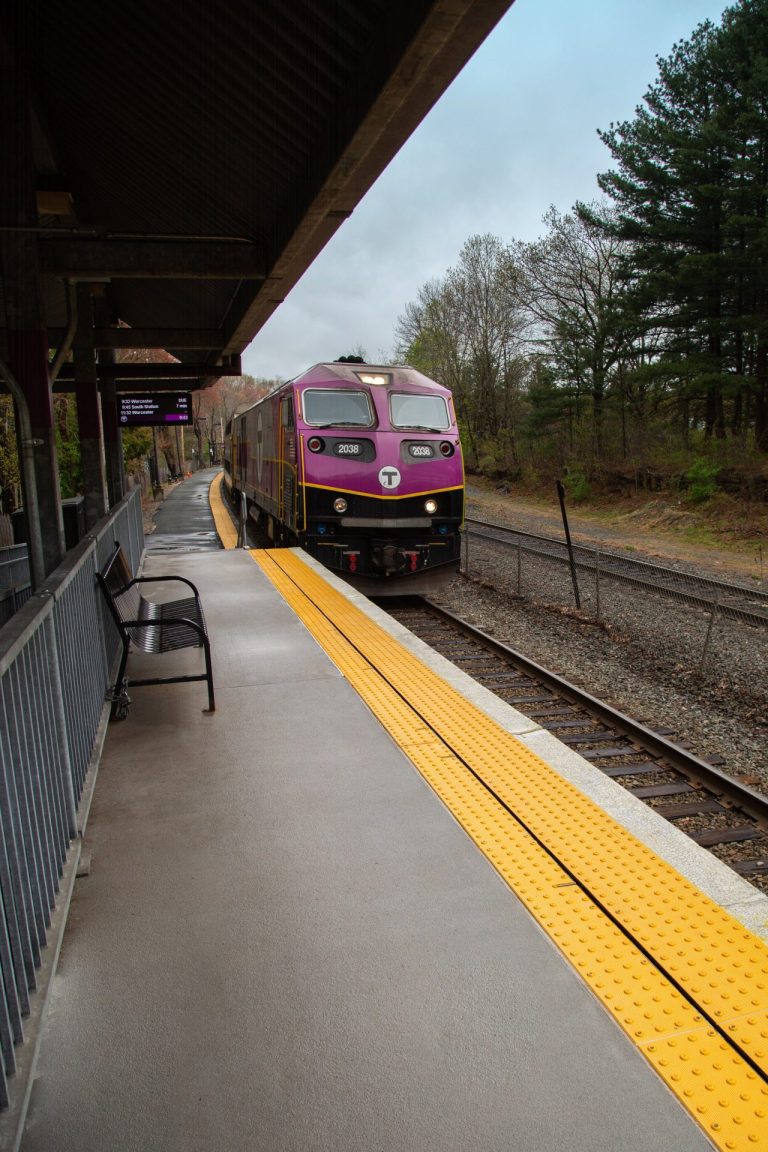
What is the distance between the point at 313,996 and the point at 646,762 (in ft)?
14.1

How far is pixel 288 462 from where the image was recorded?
37.3 feet

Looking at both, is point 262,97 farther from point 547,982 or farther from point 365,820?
point 547,982

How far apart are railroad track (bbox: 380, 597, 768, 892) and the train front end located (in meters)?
2.50

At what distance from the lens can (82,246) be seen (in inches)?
286

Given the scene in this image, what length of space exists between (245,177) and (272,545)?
839 centimetres

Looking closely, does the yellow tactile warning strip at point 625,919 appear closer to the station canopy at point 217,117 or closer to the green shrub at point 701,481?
the station canopy at point 217,117

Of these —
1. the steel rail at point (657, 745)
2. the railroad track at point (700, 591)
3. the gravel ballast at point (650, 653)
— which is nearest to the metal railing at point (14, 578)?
the steel rail at point (657, 745)

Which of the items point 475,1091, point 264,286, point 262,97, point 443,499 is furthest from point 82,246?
point 475,1091

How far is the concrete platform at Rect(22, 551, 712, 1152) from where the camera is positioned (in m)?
1.85

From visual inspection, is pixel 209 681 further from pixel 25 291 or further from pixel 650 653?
pixel 650 653

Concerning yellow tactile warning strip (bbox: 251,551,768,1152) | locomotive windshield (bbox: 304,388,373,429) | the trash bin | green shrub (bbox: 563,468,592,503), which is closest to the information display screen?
the trash bin

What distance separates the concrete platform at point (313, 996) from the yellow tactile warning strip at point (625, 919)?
8 centimetres

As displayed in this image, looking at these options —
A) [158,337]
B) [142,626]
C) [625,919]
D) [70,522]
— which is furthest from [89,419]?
[625,919]

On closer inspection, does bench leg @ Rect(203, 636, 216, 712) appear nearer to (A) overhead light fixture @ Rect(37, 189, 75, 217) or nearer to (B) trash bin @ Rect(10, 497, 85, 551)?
(A) overhead light fixture @ Rect(37, 189, 75, 217)
